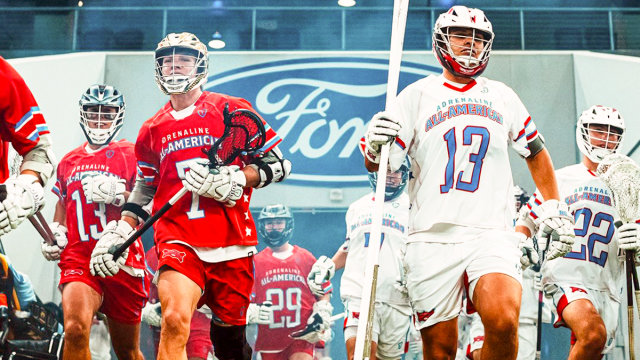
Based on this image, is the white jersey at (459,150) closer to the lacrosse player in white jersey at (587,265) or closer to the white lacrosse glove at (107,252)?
the lacrosse player in white jersey at (587,265)

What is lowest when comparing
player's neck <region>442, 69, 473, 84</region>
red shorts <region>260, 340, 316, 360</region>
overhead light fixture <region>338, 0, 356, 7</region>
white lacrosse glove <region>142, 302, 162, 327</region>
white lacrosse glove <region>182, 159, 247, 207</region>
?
red shorts <region>260, 340, 316, 360</region>

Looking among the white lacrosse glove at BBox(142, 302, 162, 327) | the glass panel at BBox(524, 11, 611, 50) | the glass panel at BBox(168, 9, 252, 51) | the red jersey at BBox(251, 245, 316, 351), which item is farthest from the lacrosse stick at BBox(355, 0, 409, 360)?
the glass panel at BBox(524, 11, 611, 50)

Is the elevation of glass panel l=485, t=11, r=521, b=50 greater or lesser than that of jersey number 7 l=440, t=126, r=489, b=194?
greater

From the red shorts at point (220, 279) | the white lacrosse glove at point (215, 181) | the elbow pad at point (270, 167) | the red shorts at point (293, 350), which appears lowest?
the red shorts at point (293, 350)

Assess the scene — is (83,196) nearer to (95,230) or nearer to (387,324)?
(95,230)

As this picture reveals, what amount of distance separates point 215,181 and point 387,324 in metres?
2.63

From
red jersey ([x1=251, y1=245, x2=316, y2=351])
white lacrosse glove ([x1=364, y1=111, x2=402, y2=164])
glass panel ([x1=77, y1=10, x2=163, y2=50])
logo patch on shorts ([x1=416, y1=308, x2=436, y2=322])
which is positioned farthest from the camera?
glass panel ([x1=77, y1=10, x2=163, y2=50])

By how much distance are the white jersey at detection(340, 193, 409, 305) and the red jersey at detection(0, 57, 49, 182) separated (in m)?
3.25

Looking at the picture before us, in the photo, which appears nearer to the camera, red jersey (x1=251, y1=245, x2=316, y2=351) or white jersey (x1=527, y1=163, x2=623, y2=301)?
white jersey (x1=527, y1=163, x2=623, y2=301)

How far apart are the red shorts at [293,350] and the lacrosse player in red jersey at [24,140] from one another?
4512 mm

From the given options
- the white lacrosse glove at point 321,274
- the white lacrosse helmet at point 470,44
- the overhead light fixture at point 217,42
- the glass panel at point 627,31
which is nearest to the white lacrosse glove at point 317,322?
the white lacrosse glove at point 321,274

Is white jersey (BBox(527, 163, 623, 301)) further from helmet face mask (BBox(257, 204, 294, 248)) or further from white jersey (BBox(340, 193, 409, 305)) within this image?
helmet face mask (BBox(257, 204, 294, 248))

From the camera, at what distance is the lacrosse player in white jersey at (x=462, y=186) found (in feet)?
11.8

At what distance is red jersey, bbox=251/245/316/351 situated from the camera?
24.7 ft
